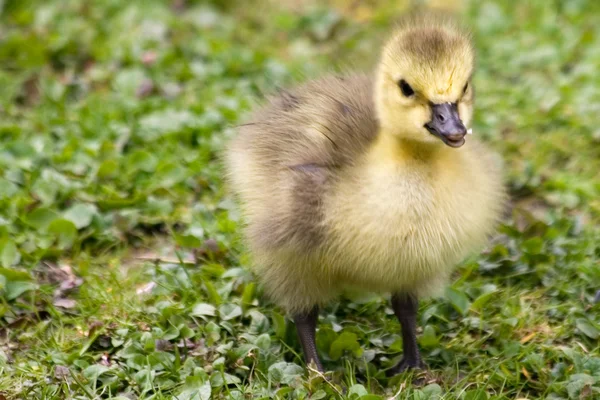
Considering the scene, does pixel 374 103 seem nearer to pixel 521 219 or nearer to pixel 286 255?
pixel 286 255

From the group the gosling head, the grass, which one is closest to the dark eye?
the gosling head

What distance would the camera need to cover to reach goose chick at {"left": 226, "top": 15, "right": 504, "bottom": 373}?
252 centimetres

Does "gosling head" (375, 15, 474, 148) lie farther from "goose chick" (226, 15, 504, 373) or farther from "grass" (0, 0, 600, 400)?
"grass" (0, 0, 600, 400)

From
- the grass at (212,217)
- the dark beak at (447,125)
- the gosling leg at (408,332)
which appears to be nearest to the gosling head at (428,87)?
the dark beak at (447,125)

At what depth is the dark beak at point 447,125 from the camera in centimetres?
244

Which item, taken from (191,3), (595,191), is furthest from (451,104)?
(191,3)

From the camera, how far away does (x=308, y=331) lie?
9.13 feet

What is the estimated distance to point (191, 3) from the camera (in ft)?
16.6

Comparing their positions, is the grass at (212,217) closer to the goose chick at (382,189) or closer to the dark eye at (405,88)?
the goose chick at (382,189)

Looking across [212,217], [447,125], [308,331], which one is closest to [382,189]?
[447,125]

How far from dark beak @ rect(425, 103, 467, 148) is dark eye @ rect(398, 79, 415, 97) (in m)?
0.08

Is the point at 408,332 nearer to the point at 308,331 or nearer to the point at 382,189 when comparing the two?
the point at 308,331

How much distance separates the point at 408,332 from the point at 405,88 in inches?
28.2

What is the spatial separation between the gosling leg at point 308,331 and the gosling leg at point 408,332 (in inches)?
9.2
